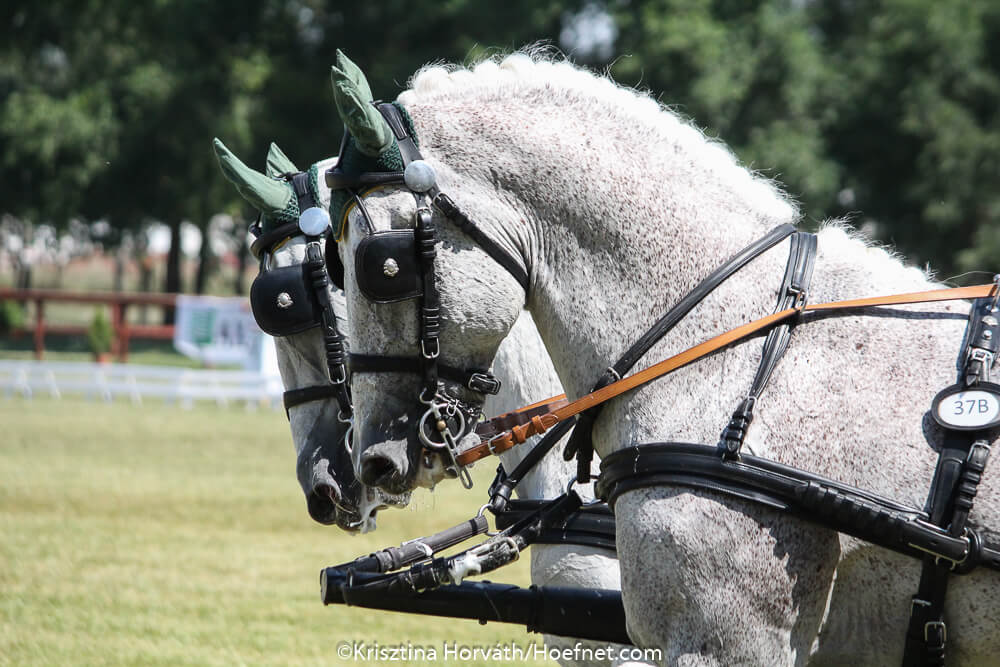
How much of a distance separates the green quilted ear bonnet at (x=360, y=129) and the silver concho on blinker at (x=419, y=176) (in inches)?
1.7

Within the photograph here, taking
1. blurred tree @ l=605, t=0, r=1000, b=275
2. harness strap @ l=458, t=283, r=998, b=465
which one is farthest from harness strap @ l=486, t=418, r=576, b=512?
blurred tree @ l=605, t=0, r=1000, b=275

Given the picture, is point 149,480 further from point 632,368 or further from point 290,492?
point 632,368

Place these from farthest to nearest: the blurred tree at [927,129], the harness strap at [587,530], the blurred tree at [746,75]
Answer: the blurred tree at [746,75] → the blurred tree at [927,129] → the harness strap at [587,530]

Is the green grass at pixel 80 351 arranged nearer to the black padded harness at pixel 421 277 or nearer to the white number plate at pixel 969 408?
the black padded harness at pixel 421 277

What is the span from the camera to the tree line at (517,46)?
29922 mm

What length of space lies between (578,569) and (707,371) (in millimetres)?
1297

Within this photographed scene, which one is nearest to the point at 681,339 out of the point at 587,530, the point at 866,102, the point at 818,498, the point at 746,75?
the point at 818,498

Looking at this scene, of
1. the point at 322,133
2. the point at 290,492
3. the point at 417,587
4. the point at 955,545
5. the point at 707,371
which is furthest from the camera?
the point at 322,133

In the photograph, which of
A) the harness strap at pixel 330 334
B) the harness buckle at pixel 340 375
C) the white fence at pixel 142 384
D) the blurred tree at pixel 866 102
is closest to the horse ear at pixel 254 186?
the harness strap at pixel 330 334

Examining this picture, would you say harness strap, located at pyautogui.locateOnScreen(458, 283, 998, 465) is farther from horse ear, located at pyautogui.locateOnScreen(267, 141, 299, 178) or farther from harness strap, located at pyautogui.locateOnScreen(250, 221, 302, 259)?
horse ear, located at pyautogui.locateOnScreen(267, 141, 299, 178)

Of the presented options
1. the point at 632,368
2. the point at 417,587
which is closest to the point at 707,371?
the point at 632,368

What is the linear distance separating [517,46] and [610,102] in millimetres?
28735

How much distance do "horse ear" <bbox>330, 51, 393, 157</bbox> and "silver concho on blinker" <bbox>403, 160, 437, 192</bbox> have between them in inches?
3.2

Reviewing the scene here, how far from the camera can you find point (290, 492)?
11.7 meters
